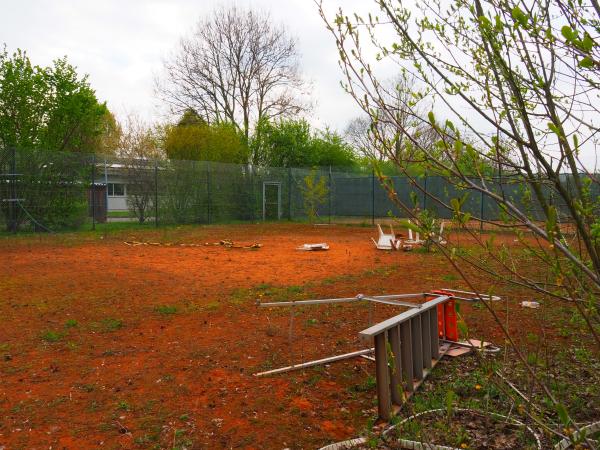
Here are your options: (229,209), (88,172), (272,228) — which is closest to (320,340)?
(88,172)

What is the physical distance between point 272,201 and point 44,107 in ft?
30.3

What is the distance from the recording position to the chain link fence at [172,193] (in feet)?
46.0

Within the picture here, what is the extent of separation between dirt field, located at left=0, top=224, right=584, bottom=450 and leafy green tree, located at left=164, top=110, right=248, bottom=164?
14185mm

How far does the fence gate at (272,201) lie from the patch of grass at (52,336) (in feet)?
53.4

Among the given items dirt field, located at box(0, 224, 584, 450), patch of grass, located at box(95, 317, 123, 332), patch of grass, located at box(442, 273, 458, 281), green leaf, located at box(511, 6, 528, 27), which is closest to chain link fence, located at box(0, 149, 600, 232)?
patch of grass, located at box(442, 273, 458, 281)

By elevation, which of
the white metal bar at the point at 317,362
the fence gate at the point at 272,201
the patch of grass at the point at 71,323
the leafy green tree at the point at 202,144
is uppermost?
the leafy green tree at the point at 202,144

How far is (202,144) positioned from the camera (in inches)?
901

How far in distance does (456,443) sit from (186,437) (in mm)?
1476

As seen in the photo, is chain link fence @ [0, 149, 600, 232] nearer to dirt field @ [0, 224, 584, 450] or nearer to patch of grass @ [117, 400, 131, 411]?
dirt field @ [0, 224, 584, 450]

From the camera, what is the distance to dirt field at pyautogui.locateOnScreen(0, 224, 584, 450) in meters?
3.03

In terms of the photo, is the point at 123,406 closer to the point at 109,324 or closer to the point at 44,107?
the point at 109,324

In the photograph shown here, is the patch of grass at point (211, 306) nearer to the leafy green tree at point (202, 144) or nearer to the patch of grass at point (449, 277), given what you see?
the patch of grass at point (449, 277)

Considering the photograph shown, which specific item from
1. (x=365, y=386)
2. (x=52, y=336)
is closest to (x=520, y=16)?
(x=365, y=386)

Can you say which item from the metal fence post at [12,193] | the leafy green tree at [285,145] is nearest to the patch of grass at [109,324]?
the metal fence post at [12,193]
